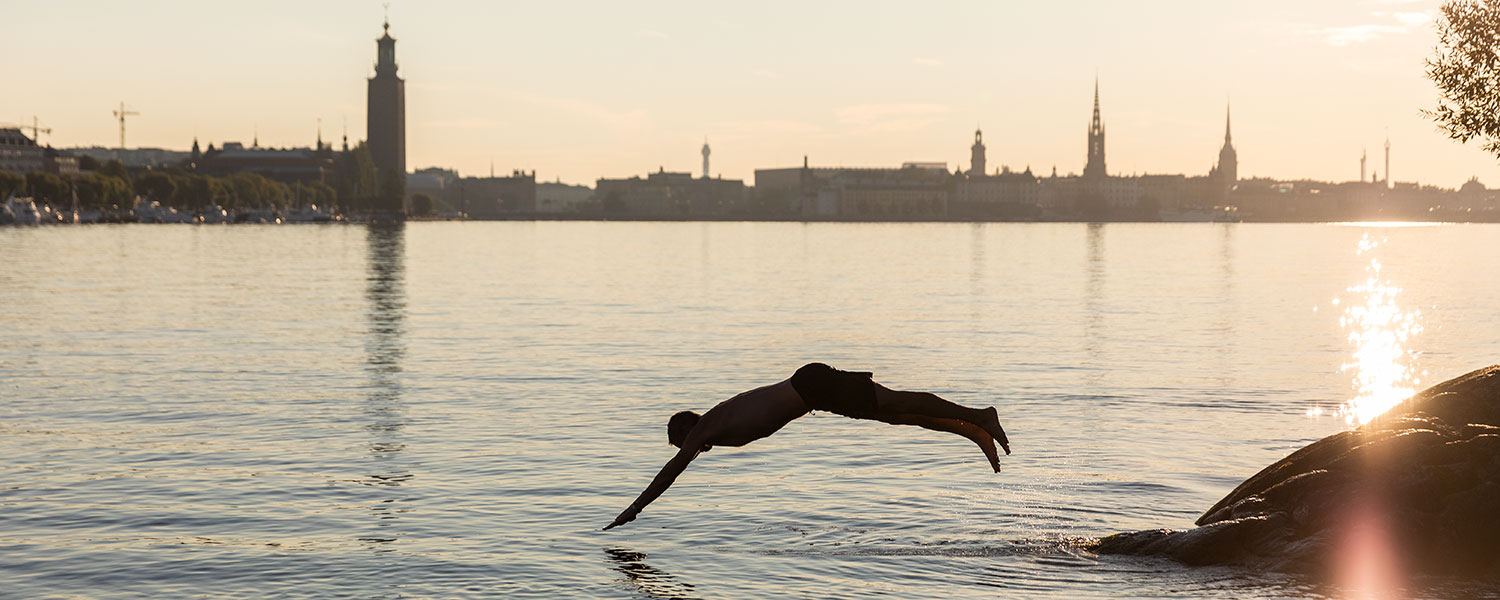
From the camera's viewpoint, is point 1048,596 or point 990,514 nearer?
point 1048,596

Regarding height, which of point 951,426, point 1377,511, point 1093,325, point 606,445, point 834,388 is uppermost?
point 834,388

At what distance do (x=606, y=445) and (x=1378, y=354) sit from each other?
25222 millimetres

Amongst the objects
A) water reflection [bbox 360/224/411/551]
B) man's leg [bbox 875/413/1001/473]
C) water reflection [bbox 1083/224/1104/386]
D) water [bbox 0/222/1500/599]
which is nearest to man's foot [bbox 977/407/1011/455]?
man's leg [bbox 875/413/1001/473]

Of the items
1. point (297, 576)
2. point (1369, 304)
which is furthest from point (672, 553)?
point (1369, 304)

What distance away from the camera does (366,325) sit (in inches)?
1885

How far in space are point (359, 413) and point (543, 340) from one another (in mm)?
15703

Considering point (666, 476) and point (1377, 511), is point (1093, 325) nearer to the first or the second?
point (1377, 511)

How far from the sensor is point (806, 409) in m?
12.8

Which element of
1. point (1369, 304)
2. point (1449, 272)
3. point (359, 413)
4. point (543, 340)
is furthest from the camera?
point (1449, 272)

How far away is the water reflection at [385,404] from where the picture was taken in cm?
1879

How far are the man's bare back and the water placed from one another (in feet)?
7.04

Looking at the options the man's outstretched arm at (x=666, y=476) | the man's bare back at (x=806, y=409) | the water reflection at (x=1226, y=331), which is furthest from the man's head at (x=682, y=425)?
the water reflection at (x=1226, y=331)

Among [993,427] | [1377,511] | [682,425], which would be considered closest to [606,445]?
[682,425]

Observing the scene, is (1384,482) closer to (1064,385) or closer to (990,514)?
(990,514)
